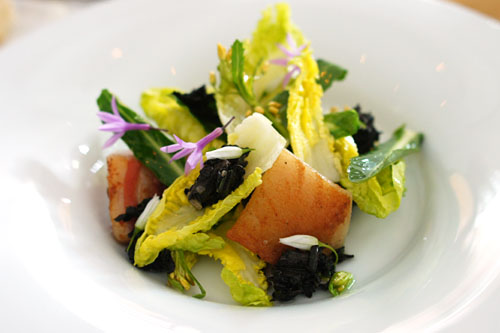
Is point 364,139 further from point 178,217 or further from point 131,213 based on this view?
point 131,213

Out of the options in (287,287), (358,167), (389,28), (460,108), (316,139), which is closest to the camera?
(287,287)

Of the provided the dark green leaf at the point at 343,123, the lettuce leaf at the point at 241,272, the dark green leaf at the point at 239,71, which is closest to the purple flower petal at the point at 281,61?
the dark green leaf at the point at 239,71

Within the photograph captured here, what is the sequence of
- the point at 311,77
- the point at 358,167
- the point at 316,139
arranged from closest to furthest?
the point at 358,167, the point at 316,139, the point at 311,77

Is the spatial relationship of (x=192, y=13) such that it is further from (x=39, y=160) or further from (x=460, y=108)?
(x=460, y=108)

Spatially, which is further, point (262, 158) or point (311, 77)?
point (311, 77)

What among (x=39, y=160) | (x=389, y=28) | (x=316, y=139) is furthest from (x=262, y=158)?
(x=389, y=28)

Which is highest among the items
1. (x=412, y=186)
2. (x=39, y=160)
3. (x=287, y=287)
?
(x=412, y=186)

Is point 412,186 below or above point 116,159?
above

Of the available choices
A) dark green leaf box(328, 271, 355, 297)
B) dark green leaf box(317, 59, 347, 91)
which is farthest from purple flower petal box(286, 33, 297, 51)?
dark green leaf box(328, 271, 355, 297)
